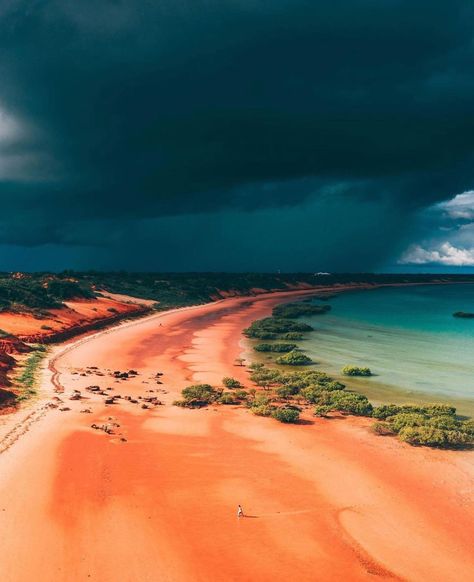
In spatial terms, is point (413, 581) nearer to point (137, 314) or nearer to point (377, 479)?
point (377, 479)

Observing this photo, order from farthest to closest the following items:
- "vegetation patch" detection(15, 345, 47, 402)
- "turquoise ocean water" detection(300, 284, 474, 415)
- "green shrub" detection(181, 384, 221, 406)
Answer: "turquoise ocean water" detection(300, 284, 474, 415), "green shrub" detection(181, 384, 221, 406), "vegetation patch" detection(15, 345, 47, 402)

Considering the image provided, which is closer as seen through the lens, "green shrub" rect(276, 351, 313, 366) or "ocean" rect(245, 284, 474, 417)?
"ocean" rect(245, 284, 474, 417)

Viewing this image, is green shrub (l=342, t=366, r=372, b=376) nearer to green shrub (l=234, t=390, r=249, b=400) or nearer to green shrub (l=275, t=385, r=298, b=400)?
green shrub (l=275, t=385, r=298, b=400)

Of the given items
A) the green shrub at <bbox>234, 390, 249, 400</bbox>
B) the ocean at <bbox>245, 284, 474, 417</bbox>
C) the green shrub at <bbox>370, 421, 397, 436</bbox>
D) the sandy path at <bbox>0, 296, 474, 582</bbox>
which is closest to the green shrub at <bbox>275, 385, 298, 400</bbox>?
the green shrub at <bbox>234, 390, 249, 400</bbox>

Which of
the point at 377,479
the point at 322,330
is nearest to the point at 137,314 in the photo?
the point at 322,330

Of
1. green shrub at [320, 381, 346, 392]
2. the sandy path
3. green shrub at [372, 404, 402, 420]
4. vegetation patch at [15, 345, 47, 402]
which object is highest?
vegetation patch at [15, 345, 47, 402]

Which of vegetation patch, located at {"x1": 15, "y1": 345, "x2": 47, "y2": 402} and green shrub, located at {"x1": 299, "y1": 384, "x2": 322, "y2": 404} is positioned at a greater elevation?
vegetation patch, located at {"x1": 15, "y1": 345, "x2": 47, "y2": 402}
